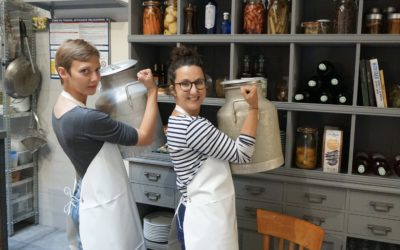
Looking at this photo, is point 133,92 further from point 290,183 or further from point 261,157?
point 290,183

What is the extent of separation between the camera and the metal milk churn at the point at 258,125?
162cm

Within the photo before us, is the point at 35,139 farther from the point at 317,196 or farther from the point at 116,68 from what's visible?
the point at 317,196

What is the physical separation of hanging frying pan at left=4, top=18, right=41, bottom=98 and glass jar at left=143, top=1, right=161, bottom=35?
1.14 m

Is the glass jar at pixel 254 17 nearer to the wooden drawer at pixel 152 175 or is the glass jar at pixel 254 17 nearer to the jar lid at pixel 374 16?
the jar lid at pixel 374 16

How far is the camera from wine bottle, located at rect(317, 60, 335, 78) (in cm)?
199

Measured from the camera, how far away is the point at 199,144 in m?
1.45

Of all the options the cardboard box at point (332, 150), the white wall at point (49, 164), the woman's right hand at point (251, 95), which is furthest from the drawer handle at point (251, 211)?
the white wall at point (49, 164)

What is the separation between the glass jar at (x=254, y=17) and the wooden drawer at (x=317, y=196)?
805 millimetres

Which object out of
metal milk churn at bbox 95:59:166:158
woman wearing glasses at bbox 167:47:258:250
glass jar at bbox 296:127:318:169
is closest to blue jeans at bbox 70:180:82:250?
metal milk churn at bbox 95:59:166:158

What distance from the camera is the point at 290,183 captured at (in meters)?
1.99

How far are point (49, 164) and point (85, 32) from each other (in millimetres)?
1081

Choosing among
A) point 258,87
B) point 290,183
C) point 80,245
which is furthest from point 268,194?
point 80,245

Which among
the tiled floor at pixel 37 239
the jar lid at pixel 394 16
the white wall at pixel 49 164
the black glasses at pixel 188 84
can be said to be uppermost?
the jar lid at pixel 394 16

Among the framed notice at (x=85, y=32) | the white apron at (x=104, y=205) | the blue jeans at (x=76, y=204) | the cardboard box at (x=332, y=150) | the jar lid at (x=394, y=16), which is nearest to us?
the white apron at (x=104, y=205)
